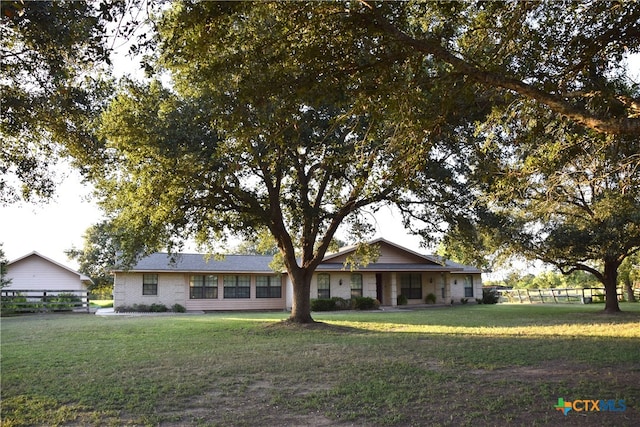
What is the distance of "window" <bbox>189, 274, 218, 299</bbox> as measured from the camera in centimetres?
2939

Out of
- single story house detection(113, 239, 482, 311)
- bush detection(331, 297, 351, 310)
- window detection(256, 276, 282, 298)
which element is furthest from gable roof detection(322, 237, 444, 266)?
window detection(256, 276, 282, 298)

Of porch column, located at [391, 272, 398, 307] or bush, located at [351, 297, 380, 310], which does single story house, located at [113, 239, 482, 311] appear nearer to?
porch column, located at [391, 272, 398, 307]

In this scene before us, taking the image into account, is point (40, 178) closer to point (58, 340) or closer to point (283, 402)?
point (58, 340)

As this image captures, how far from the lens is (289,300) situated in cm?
3030

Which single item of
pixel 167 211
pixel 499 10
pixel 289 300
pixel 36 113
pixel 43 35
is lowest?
pixel 289 300

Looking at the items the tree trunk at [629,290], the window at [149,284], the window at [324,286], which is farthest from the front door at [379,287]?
the tree trunk at [629,290]

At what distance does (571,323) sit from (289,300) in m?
16.9

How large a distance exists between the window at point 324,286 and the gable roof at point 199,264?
3.10m

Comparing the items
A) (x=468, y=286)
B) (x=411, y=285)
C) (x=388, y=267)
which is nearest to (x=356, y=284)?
(x=388, y=267)

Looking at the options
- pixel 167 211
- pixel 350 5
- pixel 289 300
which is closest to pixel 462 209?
pixel 167 211

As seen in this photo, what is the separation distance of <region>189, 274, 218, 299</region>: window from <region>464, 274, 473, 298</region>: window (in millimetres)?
18120

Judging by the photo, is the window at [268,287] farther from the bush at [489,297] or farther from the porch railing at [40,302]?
the bush at [489,297]

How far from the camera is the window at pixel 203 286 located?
2939 cm

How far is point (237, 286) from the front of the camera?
30297 millimetres
